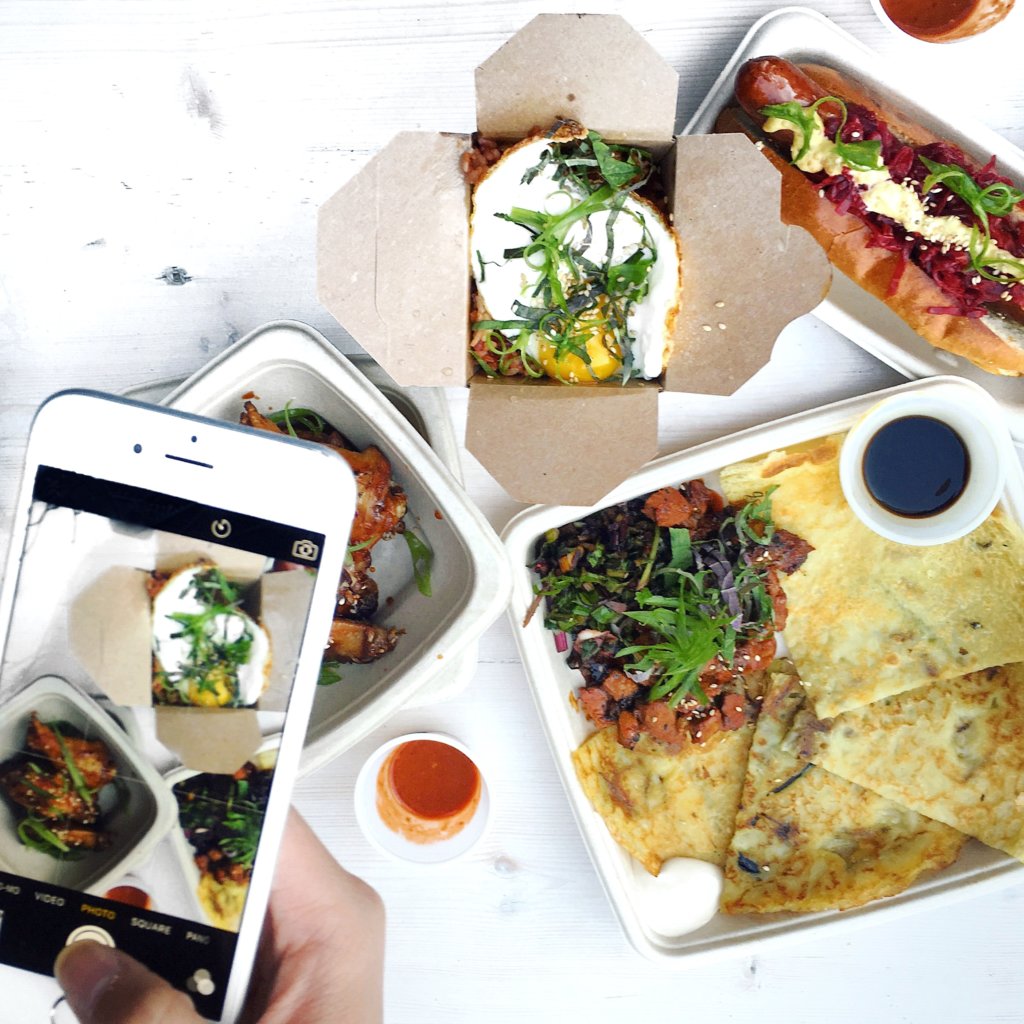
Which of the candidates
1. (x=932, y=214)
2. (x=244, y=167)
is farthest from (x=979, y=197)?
(x=244, y=167)

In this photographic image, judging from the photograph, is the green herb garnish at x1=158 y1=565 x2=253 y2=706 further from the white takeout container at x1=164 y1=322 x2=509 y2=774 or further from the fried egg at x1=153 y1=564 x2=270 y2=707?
the white takeout container at x1=164 y1=322 x2=509 y2=774

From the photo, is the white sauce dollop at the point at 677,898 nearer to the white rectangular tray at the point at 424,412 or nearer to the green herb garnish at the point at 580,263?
the white rectangular tray at the point at 424,412

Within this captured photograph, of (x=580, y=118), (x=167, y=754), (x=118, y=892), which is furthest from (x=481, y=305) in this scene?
(x=118, y=892)

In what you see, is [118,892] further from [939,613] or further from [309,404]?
[939,613]

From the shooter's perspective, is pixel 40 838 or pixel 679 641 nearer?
pixel 40 838

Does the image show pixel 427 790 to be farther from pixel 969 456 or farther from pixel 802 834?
pixel 969 456

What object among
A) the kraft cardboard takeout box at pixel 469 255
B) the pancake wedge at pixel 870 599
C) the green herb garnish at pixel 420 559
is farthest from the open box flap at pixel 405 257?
the pancake wedge at pixel 870 599
